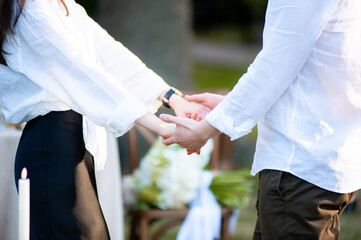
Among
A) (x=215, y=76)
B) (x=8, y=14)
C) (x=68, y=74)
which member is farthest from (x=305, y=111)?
(x=215, y=76)

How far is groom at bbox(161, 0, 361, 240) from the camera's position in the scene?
1.71 metres

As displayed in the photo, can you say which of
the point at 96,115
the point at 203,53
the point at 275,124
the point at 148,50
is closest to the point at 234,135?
the point at 275,124

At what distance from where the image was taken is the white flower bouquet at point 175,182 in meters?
3.40

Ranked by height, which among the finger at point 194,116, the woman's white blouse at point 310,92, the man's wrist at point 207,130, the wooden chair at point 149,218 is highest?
the woman's white blouse at point 310,92

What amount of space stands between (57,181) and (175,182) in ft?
4.91

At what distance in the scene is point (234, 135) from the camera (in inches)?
72.0

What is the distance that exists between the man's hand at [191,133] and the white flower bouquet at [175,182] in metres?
1.29

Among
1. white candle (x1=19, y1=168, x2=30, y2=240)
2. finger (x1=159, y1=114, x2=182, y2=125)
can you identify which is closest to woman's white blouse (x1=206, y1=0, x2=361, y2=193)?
finger (x1=159, y1=114, x2=182, y2=125)

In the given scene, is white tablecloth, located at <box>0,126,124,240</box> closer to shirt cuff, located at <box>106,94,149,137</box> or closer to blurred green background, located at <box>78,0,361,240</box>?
shirt cuff, located at <box>106,94,149,137</box>

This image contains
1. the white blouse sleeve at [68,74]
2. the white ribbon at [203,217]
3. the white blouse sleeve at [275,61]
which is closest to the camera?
the white blouse sleeve at [275,61]

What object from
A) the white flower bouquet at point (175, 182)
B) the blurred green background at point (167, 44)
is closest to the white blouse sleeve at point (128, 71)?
the white flower bouquet at point (175, 182)

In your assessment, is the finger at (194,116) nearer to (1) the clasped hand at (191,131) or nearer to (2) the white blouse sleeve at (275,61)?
(1) the clasped hand at (191,131)

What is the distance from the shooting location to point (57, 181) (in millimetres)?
1949

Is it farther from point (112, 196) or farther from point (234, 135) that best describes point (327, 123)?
point (112, 196)
